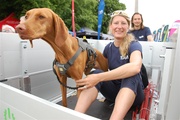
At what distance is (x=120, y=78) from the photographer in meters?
1.32

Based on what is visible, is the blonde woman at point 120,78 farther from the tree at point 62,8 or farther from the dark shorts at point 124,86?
the tree at point 62,8

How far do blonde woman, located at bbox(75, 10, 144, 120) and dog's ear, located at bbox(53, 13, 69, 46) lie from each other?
0.37 meters

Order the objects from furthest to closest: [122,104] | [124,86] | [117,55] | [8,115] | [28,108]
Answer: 1. [117,55]
2. [124,86]
3. [122,104]
4. [8,115]
5. [28,108]

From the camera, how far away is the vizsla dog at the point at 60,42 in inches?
49.6

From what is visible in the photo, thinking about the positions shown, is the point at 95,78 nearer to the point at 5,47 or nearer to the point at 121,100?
the point at 121,100

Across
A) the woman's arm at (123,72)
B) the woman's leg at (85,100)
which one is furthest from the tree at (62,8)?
the woman's arm at (123,72)

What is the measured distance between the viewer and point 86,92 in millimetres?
1426

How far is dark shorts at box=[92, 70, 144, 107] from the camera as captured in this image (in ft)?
4.45

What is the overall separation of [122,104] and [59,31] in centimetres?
→ 70

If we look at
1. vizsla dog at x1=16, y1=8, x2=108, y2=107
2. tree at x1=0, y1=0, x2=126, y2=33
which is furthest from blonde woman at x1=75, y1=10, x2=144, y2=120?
tree at x1=0, y1=0, x2=126, y2=33

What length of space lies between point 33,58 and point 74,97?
818mm

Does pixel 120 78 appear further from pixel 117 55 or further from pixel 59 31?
pixel 59 31

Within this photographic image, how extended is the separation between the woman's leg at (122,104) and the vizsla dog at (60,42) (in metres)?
0.44

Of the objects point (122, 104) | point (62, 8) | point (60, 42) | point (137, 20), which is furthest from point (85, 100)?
point (62, 8)
